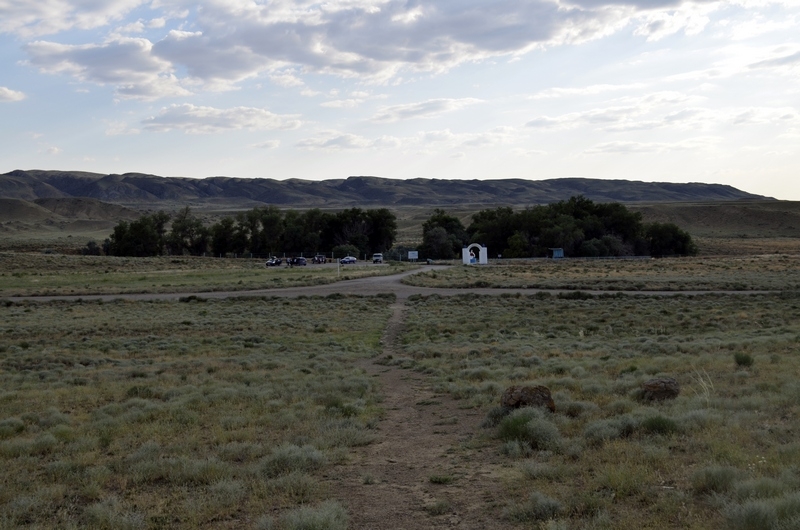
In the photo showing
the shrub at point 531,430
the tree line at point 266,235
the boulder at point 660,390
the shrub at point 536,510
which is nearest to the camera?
the shrub at point 536,510

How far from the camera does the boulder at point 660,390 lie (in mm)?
11031

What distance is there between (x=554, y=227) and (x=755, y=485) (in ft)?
306

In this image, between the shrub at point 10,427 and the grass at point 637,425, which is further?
the shrub at point 10,427

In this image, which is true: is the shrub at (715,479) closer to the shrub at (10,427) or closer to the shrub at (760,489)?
the shrub at (760,489)

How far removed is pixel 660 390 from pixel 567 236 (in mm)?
87502

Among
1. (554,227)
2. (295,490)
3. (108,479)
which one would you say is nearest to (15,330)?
(108,479)

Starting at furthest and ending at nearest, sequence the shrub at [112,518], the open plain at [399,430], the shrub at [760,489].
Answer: the open plain at [399,430]
the shrub at [112,518]
the shrub at [760,489]

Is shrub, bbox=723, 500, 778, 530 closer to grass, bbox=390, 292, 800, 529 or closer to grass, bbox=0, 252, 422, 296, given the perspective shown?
grass, bbox=390, 292, 800, 529

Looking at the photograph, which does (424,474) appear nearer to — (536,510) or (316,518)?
(536,510)

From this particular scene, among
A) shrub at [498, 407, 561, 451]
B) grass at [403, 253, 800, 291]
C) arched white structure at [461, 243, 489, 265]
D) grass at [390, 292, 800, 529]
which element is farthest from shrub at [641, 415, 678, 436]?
arched white structure at [461, 243, 489, 265]

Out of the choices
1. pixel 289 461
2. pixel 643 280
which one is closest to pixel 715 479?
pixel 289 461

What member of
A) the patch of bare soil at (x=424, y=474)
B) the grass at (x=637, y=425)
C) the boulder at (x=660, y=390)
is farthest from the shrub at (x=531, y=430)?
the boulder at (x=660, y=390)

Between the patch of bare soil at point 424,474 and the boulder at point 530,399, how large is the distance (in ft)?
1.92

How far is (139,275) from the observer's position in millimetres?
69062
